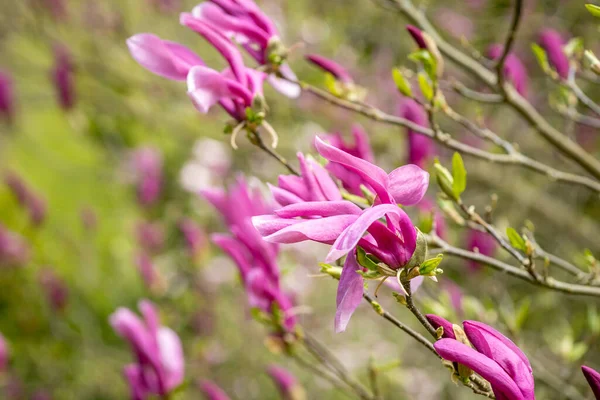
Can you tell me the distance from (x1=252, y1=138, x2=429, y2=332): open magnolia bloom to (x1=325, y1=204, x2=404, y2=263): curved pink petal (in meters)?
0.02

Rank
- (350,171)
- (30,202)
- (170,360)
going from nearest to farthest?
(350,171) → (170,360) → (30,202)

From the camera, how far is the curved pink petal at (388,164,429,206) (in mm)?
634

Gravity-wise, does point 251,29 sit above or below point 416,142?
above

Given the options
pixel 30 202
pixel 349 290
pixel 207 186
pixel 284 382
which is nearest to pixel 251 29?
pixel 349 290

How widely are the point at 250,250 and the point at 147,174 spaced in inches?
104

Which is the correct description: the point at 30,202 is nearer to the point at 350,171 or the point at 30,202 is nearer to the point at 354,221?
the point at 350,171

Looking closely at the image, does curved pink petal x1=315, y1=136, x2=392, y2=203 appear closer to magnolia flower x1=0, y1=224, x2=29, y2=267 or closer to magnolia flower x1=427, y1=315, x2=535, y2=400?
magnolia flower x1=427, y1=315, x2=535, y2=400

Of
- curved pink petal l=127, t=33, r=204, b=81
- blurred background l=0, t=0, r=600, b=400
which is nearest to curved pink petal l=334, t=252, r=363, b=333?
curved pink petal l=127, t=33, r=204, b=81

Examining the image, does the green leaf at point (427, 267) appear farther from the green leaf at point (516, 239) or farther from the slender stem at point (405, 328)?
the green leaf at point (516, 239)

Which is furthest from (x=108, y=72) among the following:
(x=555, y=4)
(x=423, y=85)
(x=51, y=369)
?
(x=423, y=85)

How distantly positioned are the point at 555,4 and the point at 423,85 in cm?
154

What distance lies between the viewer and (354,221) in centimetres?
59

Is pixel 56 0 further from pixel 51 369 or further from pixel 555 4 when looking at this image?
pixel 555 4

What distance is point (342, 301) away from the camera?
24.8 inches
